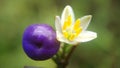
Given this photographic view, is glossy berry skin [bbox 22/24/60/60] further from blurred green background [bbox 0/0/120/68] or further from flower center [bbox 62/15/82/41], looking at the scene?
blurred green background [bbox 0/0/120/68]

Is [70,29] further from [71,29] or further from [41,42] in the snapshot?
[41,42]

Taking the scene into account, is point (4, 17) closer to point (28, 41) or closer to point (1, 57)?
point (1, 57)

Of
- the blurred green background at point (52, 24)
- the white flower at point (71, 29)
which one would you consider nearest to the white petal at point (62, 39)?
the white flower at point (71, 29)

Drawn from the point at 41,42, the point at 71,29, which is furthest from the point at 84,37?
the point at 41,42

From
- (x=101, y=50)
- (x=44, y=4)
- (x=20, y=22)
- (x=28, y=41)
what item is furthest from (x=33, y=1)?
(x=28, y=41)

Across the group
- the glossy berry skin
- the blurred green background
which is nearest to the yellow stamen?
the glossy berry skin

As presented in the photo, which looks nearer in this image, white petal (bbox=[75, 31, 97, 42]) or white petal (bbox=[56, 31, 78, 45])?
white petal (bbox=[56, 31, 78, 45])
